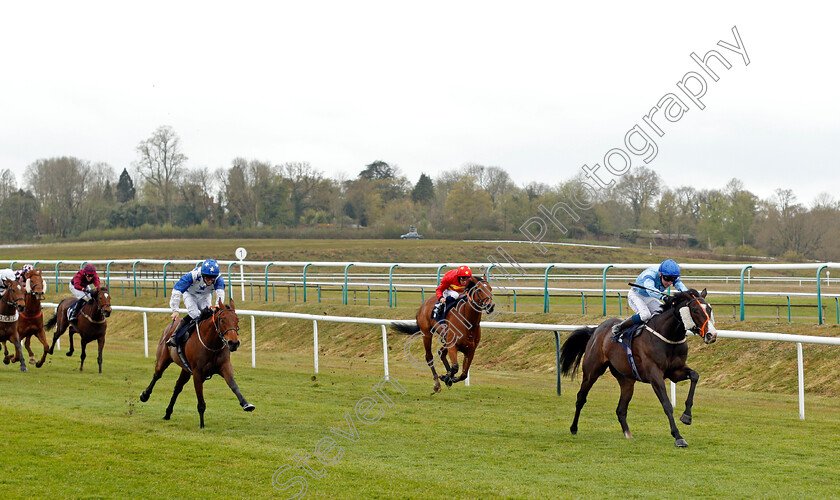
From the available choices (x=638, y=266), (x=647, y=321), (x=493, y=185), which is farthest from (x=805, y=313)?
(x=493, y=185)

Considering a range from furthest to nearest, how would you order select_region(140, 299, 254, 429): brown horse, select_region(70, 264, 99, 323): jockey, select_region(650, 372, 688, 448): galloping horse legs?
select_region(70, 264, 99, 323): jockey, select_region(140, 299, 254, 429): brown horse, select_region(650, 372, 688, 448): galloping horse legs

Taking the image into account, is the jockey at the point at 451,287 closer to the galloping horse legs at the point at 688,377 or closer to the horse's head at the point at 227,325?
the horse's head at the point at 227,325

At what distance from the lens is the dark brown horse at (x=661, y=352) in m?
6.39

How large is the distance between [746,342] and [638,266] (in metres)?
1.82

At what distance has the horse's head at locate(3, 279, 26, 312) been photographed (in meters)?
11.3

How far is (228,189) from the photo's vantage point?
220 feet

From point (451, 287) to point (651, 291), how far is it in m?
3.19

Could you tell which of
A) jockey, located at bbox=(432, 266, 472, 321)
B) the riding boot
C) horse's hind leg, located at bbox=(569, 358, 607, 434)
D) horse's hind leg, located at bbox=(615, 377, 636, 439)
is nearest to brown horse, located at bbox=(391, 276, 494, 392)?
jockey, located at bbox=(432, 266, 472, 321)

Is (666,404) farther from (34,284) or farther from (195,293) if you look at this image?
(34,284)

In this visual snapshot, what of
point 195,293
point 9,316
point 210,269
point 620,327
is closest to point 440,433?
point 620,327

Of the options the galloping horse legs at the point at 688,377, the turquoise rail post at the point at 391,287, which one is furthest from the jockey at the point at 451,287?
the turquoise rail post at the point at 391,287

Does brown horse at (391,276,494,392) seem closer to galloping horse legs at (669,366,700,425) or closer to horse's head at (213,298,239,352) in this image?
galloping horse legs at (669,366,700,425)

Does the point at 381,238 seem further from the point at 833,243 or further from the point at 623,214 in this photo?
the point at 833,243

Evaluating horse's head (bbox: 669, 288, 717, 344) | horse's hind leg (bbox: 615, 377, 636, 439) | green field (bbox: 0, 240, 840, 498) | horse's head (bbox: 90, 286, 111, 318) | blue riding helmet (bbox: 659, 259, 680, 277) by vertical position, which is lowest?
green field (bbox: 0, 240, 840, 498)
